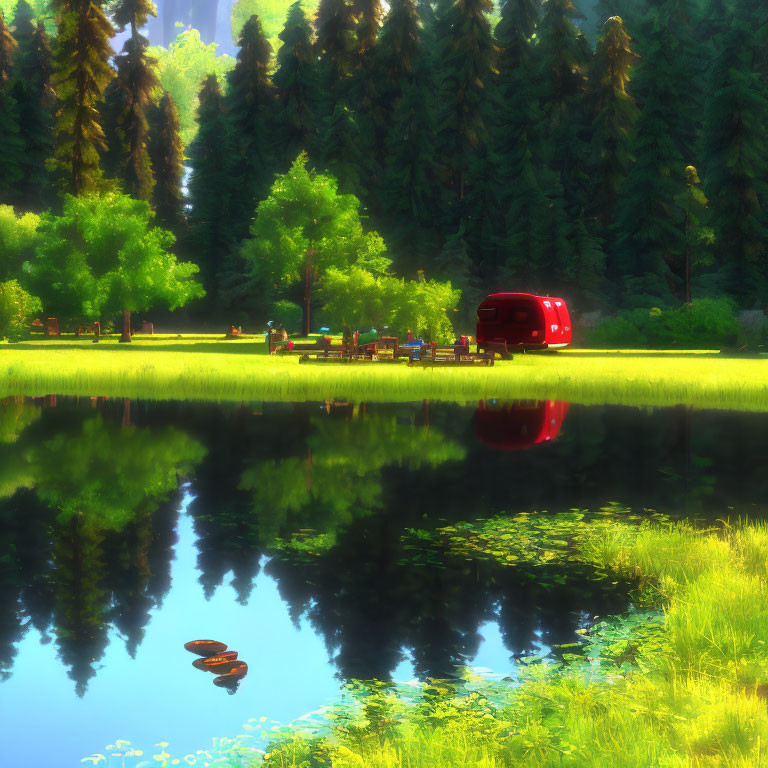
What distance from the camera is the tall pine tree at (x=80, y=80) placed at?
6000cm

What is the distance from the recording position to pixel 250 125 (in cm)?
8000

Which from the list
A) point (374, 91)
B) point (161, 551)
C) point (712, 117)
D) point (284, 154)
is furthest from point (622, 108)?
point (161, 551)

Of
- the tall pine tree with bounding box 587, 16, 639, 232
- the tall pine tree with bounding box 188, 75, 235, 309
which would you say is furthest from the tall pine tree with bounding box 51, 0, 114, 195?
the tall pine tree with bounding box 587, 16, 639, 232

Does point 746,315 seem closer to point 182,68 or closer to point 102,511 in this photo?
point 102,511

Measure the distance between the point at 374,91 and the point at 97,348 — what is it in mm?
37460

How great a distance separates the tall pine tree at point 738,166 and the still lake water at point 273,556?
147 ft

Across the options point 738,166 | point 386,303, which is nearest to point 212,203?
point 386,303

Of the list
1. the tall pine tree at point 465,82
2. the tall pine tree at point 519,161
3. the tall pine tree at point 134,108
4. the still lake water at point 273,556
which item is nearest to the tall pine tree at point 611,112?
the tall pine tree at point 519,161

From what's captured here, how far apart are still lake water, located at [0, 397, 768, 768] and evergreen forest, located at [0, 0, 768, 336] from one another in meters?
37.9

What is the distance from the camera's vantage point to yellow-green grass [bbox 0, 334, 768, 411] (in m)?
28.0

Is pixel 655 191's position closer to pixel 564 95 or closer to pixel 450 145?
pixel 564 95

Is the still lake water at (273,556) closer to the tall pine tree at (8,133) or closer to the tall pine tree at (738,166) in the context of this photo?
the tall pine tree at (738,166)

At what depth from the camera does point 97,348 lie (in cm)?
4784

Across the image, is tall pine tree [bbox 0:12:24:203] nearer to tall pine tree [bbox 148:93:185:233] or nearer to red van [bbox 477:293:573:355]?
tall pine tree [bbox 148:93:185:233]
